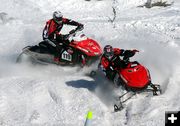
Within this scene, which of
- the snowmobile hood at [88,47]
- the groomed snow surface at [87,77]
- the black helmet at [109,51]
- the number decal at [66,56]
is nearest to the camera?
the groomed snow surface at [87,77]

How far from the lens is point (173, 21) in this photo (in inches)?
770

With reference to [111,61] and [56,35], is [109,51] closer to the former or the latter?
[111,61]

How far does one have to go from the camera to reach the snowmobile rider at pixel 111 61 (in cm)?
1234

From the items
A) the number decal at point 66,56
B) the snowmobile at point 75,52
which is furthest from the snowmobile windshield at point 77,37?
the number decal at point 66,56

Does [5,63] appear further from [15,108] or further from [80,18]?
[80,18]

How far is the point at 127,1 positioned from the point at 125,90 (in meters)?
14.8

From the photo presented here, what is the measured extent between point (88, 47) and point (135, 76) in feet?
10.6

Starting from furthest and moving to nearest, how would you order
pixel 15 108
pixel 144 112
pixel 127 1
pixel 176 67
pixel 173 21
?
pixel 127 1, pixel 173 21, pixel 176 67, pixel 15 108, pixel 144 112

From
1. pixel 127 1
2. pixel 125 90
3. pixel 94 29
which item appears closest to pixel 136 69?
pixel 125 90

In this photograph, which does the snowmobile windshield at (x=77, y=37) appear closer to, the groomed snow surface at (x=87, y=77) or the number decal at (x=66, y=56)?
the number decal at (x=66, y=56)

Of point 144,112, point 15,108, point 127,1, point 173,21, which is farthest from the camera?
point 127,1

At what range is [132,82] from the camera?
11664 millimetres

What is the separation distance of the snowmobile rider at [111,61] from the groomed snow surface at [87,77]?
0.66 meters

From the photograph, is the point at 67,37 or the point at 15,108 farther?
the point at 67,37
